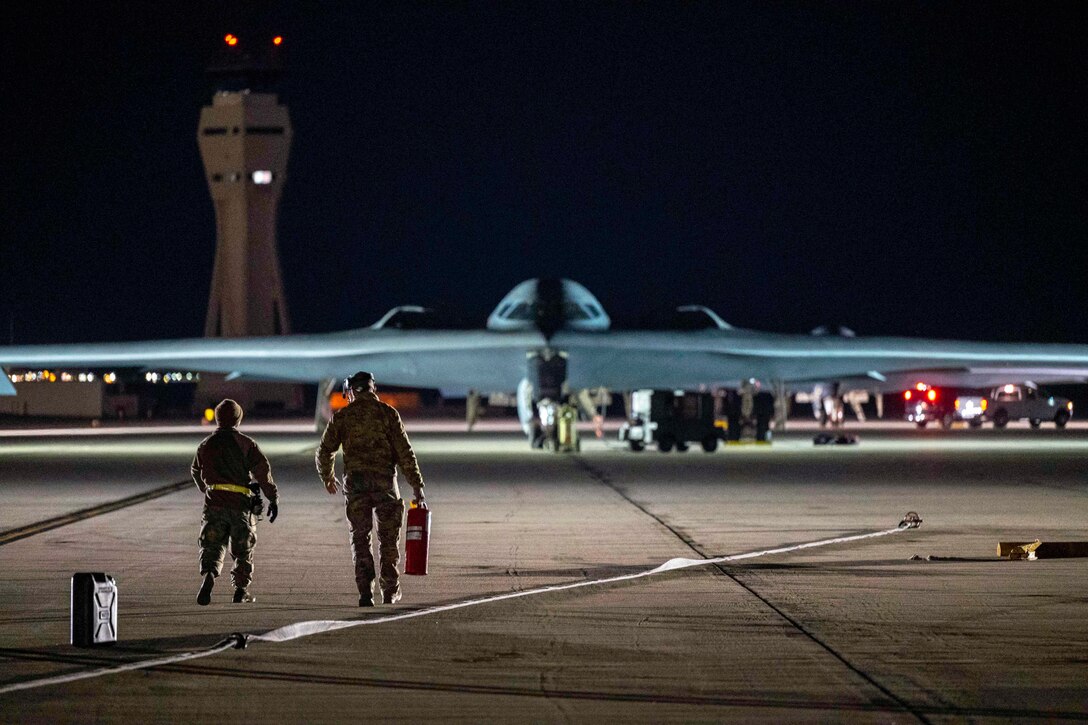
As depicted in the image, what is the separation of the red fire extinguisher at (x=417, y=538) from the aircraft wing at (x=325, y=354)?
79.1 ft

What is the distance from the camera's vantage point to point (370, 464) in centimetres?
1006

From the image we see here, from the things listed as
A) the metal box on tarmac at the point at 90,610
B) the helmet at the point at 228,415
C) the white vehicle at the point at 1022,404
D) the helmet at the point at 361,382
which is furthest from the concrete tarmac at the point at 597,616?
the white vehicle at the point at 1022,404

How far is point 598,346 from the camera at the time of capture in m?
35.2

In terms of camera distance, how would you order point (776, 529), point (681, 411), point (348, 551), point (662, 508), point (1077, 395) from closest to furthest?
point (348, 551), point (776, 529), point (662, 508), point (681, 411), point (1077, 395)

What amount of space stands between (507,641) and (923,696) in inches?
96.7

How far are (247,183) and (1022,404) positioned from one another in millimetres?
58816

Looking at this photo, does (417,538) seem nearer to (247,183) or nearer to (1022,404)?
(1022,404)

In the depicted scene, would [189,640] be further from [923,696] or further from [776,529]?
[776,529]

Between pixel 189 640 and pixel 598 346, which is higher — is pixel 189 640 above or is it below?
below

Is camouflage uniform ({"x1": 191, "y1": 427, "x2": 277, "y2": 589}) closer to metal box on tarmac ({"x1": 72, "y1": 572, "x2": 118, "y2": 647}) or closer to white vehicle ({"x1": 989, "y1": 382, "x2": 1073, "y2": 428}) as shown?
metal box on tarmac ({"x1": 72, "y1": 572, "x2": 118, "y2": 647})

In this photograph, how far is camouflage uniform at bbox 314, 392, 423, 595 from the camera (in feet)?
32.7

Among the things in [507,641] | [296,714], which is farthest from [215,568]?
[296,714]

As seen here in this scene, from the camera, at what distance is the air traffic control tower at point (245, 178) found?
9456cm

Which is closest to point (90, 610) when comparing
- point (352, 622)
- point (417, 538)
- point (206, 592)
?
point (352, 622)
